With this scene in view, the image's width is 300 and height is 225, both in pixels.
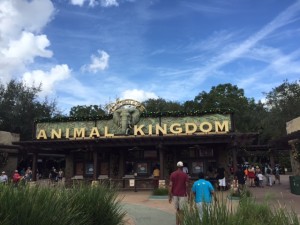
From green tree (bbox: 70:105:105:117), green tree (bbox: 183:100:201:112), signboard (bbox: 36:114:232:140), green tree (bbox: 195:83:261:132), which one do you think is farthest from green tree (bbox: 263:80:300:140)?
green tree (bbox: 70:105:105:117)

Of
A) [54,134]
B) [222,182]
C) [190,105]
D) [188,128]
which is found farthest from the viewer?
[190,105]

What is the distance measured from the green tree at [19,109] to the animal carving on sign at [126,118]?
1650 cm

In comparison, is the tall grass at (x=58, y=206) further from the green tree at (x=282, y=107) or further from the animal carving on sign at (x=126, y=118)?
the green tree at (x=282, y=107)

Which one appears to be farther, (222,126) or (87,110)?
(87,110)

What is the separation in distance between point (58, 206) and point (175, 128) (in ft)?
52.7

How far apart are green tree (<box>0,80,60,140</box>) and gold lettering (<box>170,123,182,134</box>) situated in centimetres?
1981

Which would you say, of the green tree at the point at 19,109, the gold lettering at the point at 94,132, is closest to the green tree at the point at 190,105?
the green tree at the point at 19,109

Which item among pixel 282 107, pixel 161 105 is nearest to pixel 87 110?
pixel 161 105

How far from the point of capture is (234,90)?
6172 centimetres

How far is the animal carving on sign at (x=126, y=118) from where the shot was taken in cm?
2153

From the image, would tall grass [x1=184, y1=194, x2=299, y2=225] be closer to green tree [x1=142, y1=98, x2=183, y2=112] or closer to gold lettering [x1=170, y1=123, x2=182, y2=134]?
gold lettering [x1=170, y1=123, x2=182, y2=134]

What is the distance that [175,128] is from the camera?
67.9 feet

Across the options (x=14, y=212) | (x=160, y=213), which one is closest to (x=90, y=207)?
(x=14, y=212)

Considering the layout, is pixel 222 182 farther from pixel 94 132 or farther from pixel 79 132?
pixel 79 132
